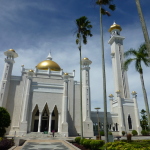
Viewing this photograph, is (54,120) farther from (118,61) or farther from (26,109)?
(118,61)

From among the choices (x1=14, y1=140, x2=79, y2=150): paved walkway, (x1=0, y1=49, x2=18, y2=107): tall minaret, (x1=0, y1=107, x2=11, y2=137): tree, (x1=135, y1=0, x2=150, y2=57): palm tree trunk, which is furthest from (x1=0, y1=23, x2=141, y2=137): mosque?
(x1=135, y1=0, x2=150, y2=57): palm tree trunk

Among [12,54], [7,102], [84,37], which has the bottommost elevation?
[7,102]

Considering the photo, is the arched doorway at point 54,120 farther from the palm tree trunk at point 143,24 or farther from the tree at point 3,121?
the palm tree trunk at point 143,24

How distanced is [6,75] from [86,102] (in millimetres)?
16685

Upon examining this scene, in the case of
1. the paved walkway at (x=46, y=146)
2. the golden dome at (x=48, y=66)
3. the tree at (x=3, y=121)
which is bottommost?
the paved walkway at (x=46, y=146)

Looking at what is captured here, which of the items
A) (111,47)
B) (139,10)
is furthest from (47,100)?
(111,47)

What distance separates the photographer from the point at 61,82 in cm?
3089

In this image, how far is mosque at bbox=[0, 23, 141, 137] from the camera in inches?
1022

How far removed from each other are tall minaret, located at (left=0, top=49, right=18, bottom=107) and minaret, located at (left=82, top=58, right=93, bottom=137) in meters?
15.0

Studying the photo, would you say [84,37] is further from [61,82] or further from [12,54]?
[12,54]

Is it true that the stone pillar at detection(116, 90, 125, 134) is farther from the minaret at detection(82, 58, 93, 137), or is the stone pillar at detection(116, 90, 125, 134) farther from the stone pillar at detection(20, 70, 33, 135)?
the stone pillar at detection(20, 70, 33, 135)

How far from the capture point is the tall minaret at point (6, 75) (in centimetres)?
2594

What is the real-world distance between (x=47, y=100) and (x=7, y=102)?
7.46 meters

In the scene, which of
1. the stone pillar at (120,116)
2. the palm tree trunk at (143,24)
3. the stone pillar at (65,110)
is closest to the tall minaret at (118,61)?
the stone pillar at (120,116)
